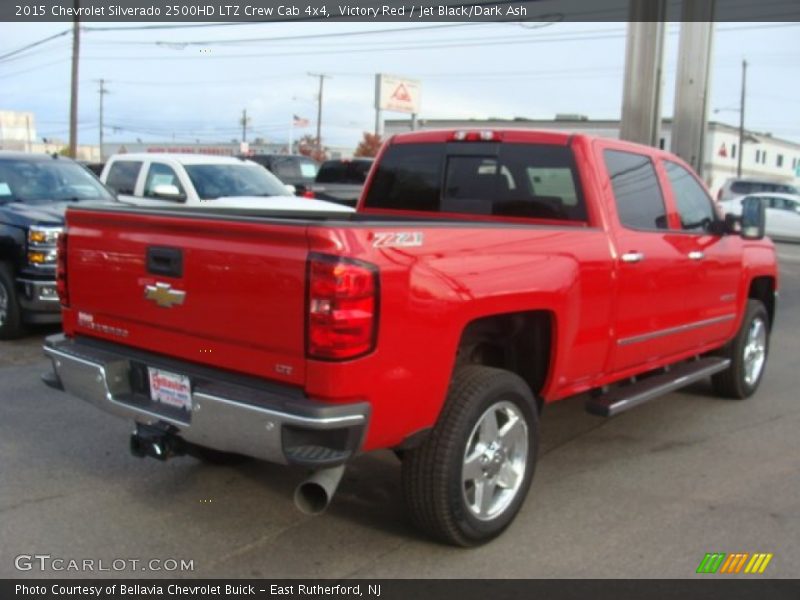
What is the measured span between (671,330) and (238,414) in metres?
3.11

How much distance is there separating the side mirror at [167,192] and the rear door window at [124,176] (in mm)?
702

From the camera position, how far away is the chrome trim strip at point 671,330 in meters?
4.79

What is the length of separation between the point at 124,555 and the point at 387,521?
4.06 ft

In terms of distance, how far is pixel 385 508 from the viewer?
4.24m

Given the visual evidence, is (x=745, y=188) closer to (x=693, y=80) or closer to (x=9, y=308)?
(x=693, y=80)

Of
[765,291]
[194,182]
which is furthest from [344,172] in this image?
[765,291]

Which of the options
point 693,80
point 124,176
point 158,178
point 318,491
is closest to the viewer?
point 318,491

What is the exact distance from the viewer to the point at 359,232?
10.2 feet

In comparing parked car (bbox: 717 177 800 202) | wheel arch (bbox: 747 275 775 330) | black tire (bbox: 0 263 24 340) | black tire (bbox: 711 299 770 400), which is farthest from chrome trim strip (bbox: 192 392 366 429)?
parked car (bbox: 717 177 800 202)

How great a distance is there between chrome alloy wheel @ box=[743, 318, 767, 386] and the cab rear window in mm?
2647

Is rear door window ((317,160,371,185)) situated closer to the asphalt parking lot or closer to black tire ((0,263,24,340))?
black tire ((0,263,24,340))

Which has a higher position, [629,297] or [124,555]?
[629,297]
